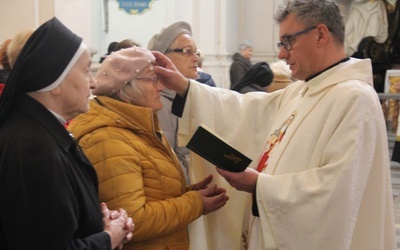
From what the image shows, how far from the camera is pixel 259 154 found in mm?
3016

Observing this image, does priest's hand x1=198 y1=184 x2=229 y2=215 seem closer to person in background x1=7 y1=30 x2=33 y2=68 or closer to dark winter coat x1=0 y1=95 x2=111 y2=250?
dark winter coat x1=0 y1=95 x2=111 y2=250

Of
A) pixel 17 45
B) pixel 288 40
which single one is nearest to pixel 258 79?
pixel 17 45

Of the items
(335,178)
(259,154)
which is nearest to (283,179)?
(335,178)

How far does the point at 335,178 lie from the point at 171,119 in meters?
1.17

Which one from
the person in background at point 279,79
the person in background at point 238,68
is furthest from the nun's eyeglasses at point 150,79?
the person in background at point 238,68

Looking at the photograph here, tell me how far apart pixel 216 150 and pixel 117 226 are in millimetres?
553

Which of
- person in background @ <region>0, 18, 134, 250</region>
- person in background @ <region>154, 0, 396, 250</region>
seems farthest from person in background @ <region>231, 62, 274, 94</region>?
person in background @ <region>0, 18, 134, 250</region>

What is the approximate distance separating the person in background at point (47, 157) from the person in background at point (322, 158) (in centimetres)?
74

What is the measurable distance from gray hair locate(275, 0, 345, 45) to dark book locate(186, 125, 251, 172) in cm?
60

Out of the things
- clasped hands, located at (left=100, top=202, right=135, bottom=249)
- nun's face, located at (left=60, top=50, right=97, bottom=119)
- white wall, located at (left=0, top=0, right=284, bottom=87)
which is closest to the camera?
nun's face, located at (left=60, top=50, right=97, bottom=119)

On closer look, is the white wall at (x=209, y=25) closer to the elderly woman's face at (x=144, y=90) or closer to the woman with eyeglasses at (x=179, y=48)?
the woman with eyeglasses at (x=179, y=48)

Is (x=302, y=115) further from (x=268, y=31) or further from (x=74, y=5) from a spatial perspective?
(x=268, y=31)

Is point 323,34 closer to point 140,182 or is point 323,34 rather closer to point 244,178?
point 244,178

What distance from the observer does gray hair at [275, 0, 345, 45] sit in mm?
2475
